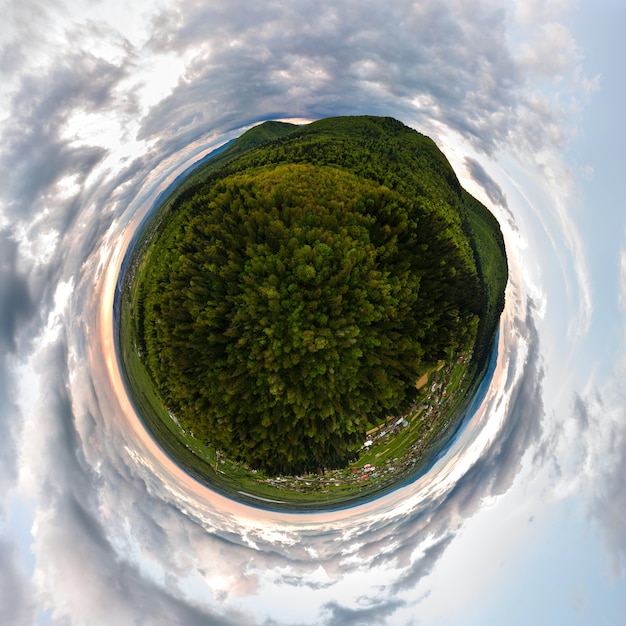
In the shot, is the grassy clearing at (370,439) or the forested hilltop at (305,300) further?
the grassy clearing at (370,439)

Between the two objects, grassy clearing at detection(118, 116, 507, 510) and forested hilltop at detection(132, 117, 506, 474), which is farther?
grassy clearing at detection(118, 116, 507, 510)

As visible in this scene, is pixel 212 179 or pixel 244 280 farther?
pixel 212 179

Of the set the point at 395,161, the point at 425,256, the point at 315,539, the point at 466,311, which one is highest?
the point at 395,161

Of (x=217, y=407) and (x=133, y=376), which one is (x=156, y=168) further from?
(x=217, y=407)

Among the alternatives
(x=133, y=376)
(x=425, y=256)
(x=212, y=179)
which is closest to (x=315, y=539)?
(x=133, y=376)

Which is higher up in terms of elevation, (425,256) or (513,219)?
(513,219)

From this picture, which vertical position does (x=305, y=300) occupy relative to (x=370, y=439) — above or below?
above

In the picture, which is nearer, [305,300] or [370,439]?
[305,300]

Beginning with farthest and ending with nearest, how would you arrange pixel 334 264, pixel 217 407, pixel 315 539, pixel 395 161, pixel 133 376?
pixel 315 539
pixel 133 376
pixel 395 161
pixel 217 407
pixel 334 264
